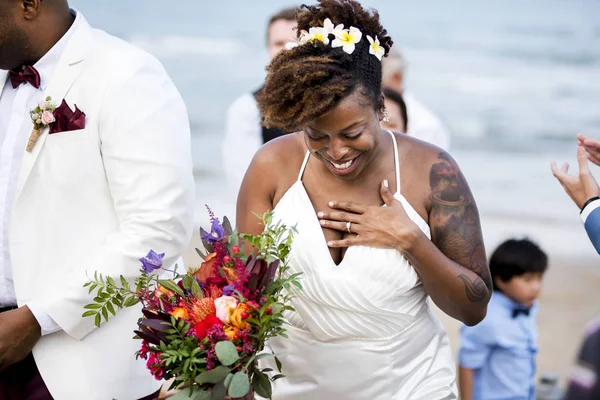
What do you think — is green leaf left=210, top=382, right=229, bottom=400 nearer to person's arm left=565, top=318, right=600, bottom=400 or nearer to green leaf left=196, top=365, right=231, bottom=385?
green leaf left=196, top=365, right=231, bottom=385

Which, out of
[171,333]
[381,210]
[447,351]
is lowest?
[447,351]

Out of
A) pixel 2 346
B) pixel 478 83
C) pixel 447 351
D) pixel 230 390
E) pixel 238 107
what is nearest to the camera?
pixel 230 390

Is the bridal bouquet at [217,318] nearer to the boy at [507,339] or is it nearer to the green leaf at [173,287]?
the green leaf at [173,287]

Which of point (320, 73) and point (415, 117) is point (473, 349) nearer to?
point (415, 117)

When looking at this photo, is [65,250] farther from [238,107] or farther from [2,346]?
[238,107]

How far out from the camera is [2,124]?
12.6 feet

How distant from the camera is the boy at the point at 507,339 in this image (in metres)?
5.47

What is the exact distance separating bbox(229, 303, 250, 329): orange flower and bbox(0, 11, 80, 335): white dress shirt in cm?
96

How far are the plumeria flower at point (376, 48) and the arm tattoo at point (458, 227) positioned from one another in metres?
0.50

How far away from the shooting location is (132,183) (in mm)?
3590

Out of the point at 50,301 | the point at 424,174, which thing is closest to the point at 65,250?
the point at 50,301

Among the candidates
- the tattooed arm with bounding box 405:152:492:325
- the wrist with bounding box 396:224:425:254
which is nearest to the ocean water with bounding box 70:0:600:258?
the tattooed arm with bounding box 405:152:492:325

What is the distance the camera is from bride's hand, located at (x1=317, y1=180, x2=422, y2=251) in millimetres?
3461

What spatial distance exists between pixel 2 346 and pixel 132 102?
3.40 feet
